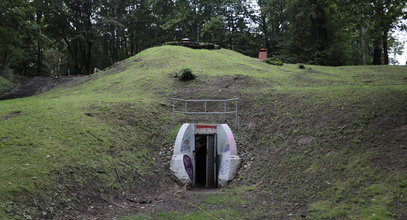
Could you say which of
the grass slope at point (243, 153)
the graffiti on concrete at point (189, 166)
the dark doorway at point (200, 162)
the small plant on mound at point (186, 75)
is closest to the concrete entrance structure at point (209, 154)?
the graffiti on concrete at point (189, 166)

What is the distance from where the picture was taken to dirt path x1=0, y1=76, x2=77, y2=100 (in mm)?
24453

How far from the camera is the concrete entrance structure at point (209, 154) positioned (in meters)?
12.5

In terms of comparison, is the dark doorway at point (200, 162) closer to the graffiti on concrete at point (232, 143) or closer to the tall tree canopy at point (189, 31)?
the graffiti on concrete at point (232, 143)

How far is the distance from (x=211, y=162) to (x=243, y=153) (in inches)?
85.3

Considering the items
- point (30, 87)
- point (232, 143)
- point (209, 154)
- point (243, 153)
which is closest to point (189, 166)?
point (209, 154)

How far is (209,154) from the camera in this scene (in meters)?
15.0

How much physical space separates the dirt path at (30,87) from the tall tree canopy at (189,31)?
2.28 metres

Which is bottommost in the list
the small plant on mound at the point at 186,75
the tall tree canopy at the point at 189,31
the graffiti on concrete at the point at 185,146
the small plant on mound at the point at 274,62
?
the graffiti on concrete at the point at 185,146

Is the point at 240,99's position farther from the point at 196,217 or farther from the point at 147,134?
the point at 196,217

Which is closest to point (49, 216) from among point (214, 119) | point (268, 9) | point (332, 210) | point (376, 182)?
point (332, 210)

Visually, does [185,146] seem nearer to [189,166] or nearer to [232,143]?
→ [189,166]

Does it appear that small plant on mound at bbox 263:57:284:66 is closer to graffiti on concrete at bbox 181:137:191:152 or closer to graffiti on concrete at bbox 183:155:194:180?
graffiti on concrete at bbox 181:137:191:152

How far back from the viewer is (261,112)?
1553 cm

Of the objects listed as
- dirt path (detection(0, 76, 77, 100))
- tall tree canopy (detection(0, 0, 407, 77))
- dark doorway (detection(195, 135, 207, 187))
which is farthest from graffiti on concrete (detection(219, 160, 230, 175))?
tall tree canopy (detection(0, 0, 407, 77))
